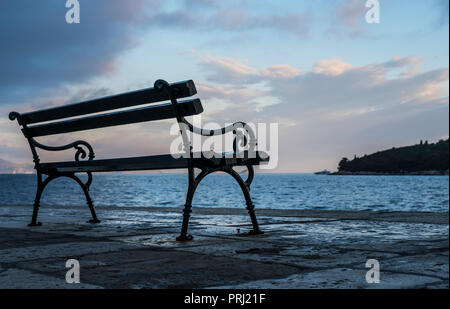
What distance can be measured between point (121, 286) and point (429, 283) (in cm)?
133

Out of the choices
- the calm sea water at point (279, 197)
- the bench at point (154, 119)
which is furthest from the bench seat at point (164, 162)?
the calm sea water at point (279, 197)

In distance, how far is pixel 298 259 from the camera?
2.92 metres

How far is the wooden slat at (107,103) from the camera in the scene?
3.90 m

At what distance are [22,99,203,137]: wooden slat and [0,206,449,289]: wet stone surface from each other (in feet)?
3.34

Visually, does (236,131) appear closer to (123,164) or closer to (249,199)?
(249,199)

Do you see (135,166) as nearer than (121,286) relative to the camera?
No

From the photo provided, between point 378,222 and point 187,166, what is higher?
point 187,166

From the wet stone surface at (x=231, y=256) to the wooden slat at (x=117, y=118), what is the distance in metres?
1.02

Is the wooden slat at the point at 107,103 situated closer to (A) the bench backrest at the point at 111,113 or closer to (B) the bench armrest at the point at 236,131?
(A) the bench backrest at the point at 111,113
